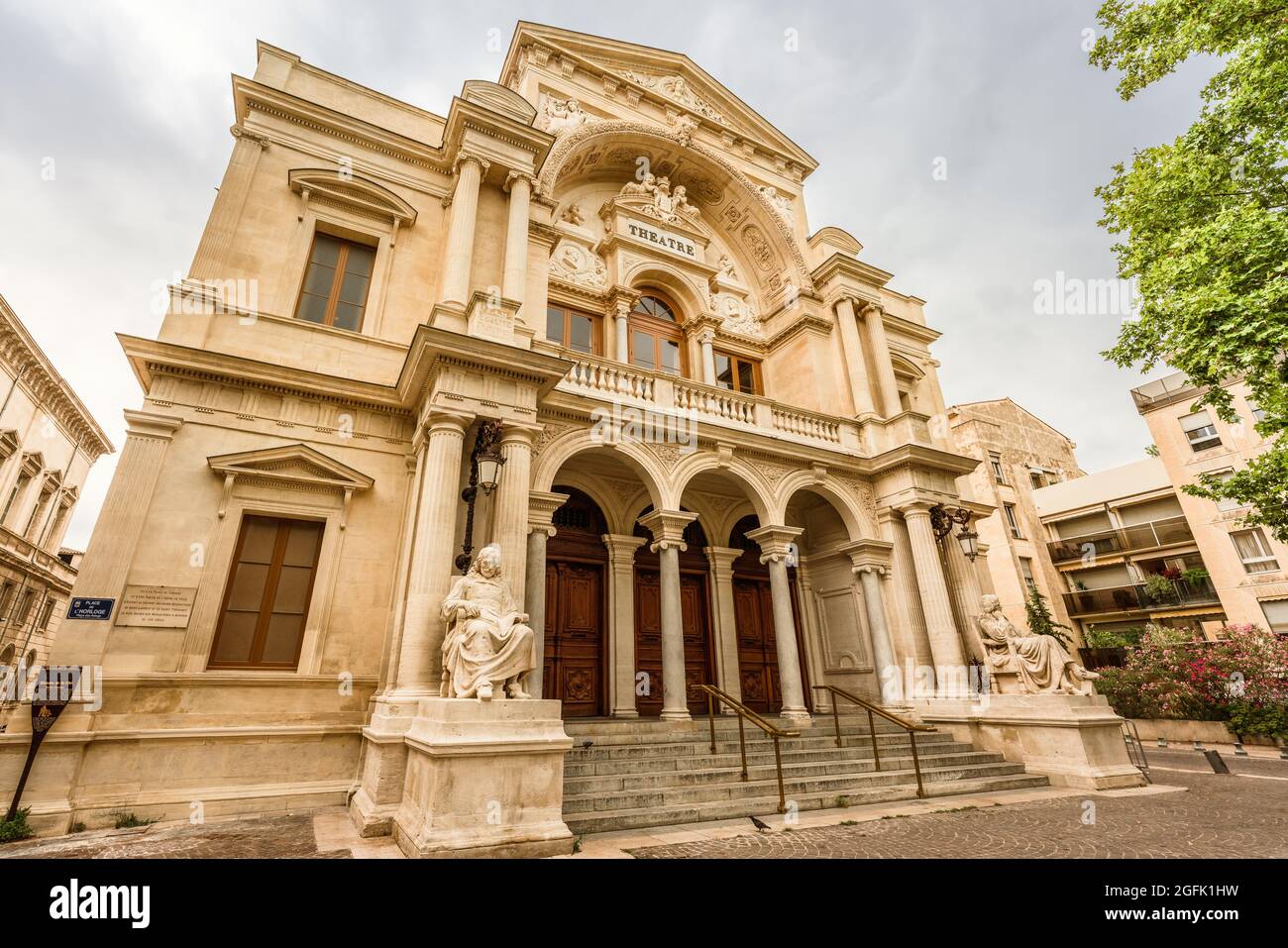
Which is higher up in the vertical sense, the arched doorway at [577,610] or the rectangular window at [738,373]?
the rectangular window at [738,373]

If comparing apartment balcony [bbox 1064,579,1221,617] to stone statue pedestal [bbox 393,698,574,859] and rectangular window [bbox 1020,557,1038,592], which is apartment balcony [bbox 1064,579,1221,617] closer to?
rectangular window [bbox 1020,557,1038,592]

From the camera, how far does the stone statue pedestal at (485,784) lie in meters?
4.84

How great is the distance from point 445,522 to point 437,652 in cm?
150

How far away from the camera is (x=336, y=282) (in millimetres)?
9805

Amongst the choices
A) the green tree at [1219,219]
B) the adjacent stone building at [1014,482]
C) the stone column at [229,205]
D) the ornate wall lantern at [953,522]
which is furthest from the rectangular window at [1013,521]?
the stone column at [229,205]

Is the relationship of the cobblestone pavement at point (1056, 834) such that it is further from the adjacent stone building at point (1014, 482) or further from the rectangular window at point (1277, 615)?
the adjacent stone building at point (1014, 482)

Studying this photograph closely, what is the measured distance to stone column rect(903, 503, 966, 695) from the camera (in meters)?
10.5

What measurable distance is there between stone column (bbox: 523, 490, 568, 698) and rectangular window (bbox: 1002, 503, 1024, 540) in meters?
27.8

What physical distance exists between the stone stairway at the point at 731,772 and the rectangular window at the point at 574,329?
723 centimetres

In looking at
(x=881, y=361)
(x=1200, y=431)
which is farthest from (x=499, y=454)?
(x=1200, y=431)

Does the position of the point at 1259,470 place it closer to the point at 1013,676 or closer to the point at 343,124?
the point at 1013,676

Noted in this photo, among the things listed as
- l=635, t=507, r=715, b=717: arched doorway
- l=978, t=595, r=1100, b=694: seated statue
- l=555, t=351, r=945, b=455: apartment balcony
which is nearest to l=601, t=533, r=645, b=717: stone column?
l=635, t=507, r=715, b=717: arched doorway
